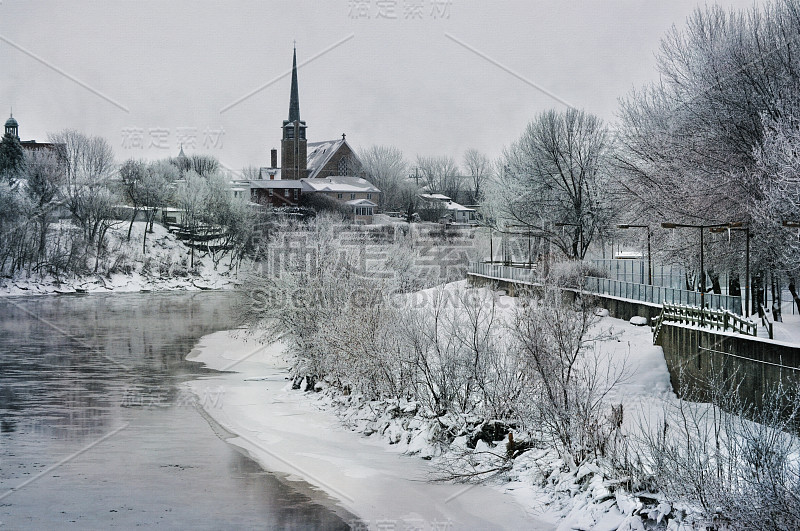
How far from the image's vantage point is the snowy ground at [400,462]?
17.4 meters

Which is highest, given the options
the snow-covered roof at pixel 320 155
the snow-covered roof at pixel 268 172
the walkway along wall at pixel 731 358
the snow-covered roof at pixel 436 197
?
the snow-covered roof at pixel 320 155

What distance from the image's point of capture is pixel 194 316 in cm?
5719

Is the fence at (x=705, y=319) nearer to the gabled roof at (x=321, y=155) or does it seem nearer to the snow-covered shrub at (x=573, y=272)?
the snow-covered shrub at (x=573, y=272)

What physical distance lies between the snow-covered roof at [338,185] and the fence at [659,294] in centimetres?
6388

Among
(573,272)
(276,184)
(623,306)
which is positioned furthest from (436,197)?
(623,306)

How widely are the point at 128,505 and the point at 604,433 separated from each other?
10.1 m

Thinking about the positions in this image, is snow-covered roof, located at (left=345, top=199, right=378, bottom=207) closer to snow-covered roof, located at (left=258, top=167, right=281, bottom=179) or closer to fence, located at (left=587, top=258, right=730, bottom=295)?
snow-covered roof, located at (left=258, top=167, right=281, bottom=179)

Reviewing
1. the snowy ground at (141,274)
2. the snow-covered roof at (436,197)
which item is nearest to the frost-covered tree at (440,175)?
the snow-covered roof at (436,197)

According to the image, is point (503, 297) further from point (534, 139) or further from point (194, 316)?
point (194, 316)

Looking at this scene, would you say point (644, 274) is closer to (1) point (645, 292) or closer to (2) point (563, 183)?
(2) point (563, 183)

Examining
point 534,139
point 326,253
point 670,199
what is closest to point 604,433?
point 670,199

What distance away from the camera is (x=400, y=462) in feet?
Result: 73.6

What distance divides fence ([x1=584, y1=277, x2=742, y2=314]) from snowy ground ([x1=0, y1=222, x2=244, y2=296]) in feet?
128

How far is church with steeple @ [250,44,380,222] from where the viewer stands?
3863 inches
